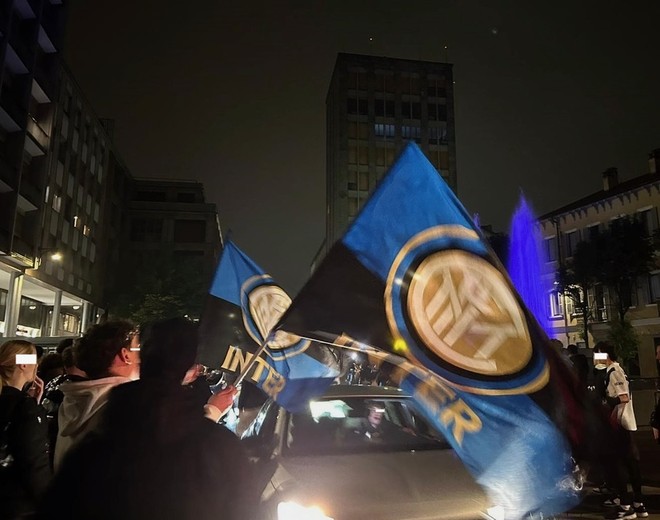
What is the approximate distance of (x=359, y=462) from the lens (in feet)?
13.3

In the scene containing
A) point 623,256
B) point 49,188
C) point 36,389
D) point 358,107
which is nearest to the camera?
point 36,389

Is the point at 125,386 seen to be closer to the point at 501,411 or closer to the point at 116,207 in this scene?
the point at 501,411

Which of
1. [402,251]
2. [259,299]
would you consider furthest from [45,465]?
[259,299]

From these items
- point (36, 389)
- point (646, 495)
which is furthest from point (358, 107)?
point (36, 389)

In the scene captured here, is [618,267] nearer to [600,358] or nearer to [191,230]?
[600,358]

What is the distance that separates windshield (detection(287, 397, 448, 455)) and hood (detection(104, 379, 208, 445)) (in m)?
2.54

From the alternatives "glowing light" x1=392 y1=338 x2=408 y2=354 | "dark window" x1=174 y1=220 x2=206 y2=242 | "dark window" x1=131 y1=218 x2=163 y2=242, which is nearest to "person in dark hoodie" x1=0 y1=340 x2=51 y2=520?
"glowing light" x1=392 y1=338 x2=408 y2=354

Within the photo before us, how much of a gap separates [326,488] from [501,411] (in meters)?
1.42

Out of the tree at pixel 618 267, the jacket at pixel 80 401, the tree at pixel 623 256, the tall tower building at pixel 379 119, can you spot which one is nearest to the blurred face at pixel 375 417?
the jacket at pixel 80 401

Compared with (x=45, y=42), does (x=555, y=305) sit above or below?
below

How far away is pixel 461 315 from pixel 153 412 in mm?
1727

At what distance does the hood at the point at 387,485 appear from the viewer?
3.41 meters

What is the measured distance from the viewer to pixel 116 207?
6075 cm

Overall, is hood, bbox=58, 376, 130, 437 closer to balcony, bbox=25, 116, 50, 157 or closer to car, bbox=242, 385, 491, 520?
car, bbox=242, 385, 491, 520
